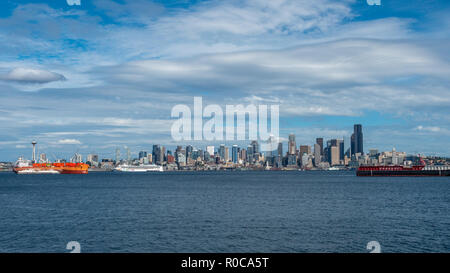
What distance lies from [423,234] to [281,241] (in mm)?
15979

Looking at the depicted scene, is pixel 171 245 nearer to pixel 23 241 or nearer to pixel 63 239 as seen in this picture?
pixel 63 239

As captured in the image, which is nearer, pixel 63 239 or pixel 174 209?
pixel 63 239

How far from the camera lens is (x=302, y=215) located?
5869cm

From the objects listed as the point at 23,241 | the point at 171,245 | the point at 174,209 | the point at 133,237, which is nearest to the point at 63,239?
the point at 23,241

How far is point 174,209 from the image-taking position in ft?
219
